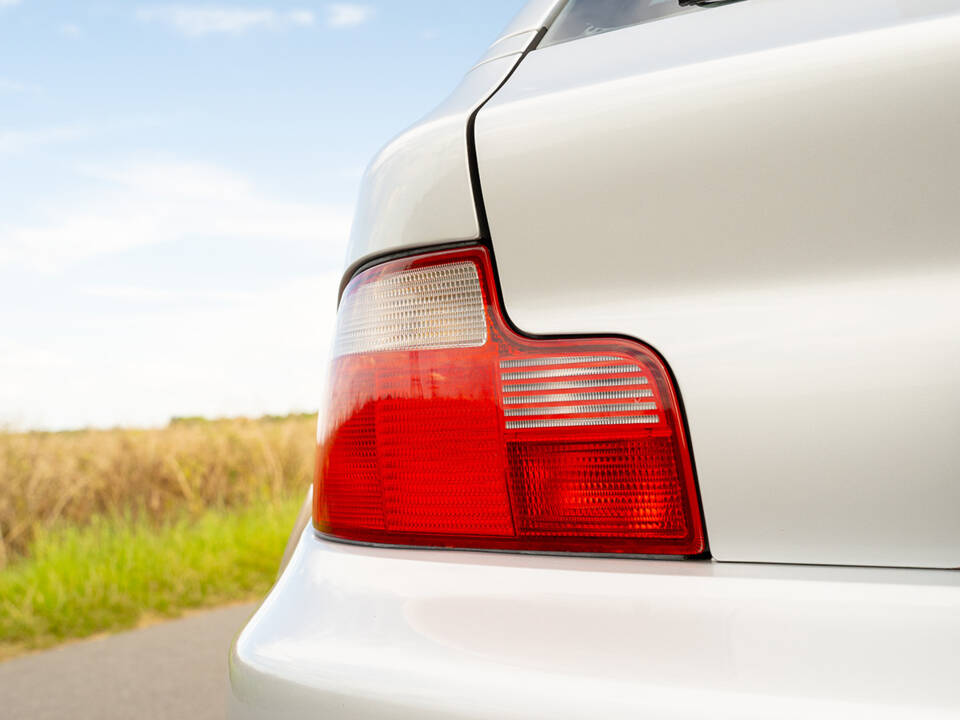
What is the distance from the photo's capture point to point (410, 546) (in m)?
0.96

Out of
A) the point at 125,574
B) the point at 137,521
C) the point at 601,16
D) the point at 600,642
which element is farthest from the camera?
the point at 137,521

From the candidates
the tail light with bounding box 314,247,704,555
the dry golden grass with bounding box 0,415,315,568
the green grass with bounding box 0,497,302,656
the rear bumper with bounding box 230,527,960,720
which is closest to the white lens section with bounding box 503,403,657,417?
the tail light with bounding box 314,247,704,555

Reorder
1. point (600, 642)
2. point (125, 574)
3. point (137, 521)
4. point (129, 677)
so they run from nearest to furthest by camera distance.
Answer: point (600, 642)
point (129, 677)
point (125, 574)
point (137, 521)

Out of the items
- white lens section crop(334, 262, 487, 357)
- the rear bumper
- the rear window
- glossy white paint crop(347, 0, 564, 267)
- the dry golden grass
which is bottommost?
the dry golden grass

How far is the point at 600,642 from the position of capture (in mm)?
776

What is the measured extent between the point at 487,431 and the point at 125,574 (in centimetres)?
479

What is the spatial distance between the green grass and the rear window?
427cm

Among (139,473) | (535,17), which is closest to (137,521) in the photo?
(139,473)

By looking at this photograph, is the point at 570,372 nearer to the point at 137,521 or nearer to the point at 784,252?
the point at 784,252

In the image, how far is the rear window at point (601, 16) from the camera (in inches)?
46.6

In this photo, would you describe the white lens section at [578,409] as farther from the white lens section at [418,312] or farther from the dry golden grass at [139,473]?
the dry golden grass at [139,473]

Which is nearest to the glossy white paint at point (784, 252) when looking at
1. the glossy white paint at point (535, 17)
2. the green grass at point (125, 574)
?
the glossy white paint at point (535, 17)

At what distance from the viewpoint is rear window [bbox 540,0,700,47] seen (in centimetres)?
118

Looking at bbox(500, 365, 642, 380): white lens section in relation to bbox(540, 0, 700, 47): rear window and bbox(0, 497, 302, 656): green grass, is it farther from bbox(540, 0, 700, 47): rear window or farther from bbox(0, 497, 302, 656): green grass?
bbox(0, 497, 302, 656): green grass
